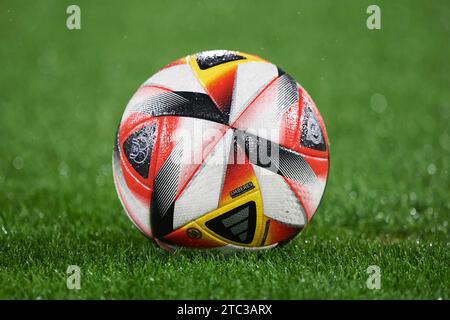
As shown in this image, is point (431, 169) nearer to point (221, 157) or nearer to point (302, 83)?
point (221, 157)

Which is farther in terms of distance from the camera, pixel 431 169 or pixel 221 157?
pixel 431 169

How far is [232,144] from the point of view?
448 cm

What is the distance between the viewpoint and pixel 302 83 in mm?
11562

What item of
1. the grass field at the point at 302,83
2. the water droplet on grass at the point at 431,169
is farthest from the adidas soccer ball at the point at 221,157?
the water droplet on grass at the point at 431,169

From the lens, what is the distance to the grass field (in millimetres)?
4453

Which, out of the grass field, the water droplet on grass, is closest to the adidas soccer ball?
the grass field

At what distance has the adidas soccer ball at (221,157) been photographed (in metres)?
4.50

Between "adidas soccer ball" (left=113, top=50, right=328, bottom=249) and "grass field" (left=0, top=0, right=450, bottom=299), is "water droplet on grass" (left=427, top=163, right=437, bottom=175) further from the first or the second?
"adidas soccer ball" (left=113, top=50, right=328, bottom=249)

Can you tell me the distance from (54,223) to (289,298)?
2.66 metres

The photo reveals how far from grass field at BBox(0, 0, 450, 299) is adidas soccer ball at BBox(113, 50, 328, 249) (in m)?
0.23

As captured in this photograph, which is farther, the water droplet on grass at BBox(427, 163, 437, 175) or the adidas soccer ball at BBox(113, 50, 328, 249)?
the water droplet on grass at BBox(427, 163, 437, 175)

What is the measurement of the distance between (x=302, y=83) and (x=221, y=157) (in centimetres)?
730

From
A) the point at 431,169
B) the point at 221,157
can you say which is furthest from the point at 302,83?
the point at 221,157
